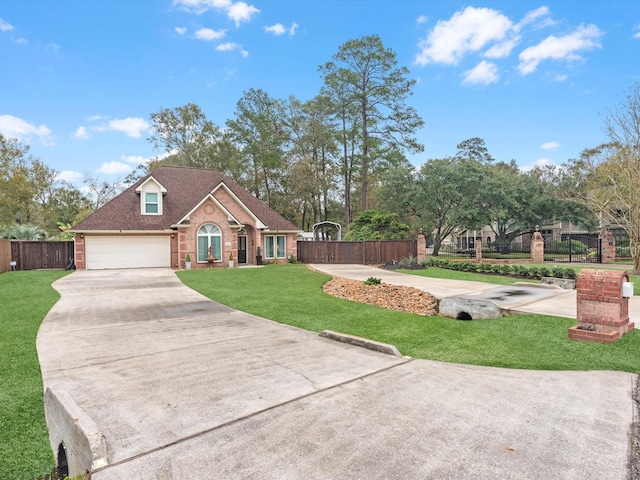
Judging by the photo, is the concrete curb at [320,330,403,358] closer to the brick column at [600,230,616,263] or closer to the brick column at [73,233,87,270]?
the brick column at [73,233,87,270]

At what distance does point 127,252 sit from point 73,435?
68.7 ft

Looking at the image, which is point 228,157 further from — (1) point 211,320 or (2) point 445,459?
(2) point 445,459

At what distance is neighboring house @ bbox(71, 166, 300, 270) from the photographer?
69.4 feet

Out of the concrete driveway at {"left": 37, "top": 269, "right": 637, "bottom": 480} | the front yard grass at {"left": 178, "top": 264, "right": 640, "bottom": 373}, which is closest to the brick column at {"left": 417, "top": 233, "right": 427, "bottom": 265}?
the front yard grass at {"left": 178, "top": 264, "right": 640, "bottom": 373}

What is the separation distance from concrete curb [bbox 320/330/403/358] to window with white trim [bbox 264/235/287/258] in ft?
63.6

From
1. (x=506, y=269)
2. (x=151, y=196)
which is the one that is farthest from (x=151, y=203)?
(x=506, y=269)

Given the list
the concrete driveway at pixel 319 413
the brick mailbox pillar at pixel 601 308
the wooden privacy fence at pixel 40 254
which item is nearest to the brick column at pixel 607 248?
the brick mailbox pillar at pixel 601 308

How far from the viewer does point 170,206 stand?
23797 mm

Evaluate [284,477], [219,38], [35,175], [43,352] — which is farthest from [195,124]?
[284,477]

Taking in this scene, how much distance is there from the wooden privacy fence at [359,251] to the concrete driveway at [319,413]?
68.2 feet

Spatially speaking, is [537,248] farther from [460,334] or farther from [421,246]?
[460,334]

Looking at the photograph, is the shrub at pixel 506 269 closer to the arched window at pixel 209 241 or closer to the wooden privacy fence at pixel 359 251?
the wooden privacy fence at pixel 359 251

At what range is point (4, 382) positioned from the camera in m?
4.30

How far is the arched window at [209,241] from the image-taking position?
71.6 ft
